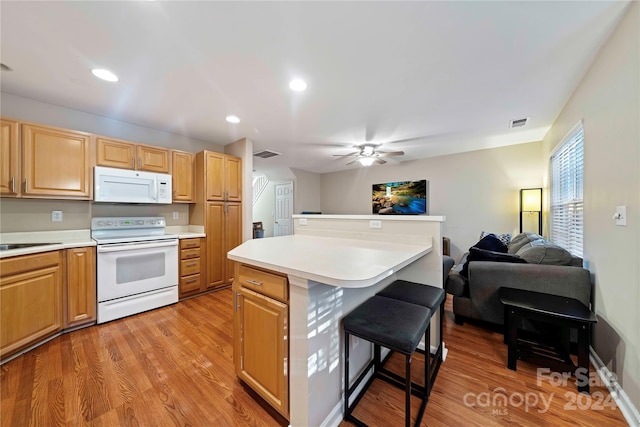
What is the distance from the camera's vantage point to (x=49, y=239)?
254 centimetres

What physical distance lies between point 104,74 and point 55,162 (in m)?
1.16

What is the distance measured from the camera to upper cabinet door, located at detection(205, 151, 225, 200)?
3.42m

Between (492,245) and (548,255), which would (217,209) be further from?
(548,255)

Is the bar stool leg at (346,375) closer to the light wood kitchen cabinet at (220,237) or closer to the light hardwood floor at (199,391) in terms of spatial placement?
the light hardwood floor at (199,391)

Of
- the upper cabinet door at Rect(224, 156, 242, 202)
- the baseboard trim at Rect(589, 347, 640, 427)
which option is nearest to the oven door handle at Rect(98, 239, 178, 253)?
the upper cabinet door at Rect(224, 156, 242, 202)

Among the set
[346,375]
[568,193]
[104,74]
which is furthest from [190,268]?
[568,193]

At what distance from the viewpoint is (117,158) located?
9.17 ft

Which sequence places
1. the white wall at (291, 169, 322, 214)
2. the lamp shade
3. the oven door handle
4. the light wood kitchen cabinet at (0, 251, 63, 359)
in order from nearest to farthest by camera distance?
the light wood kitchen cabinet at (0, 251, 63, 359), the oven door handle, the lamp shade, the white wall at (291, 169, 322, 214)

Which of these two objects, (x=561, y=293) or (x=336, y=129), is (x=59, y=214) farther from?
(x=561, y=293)

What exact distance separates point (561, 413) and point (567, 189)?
2546 millimetres

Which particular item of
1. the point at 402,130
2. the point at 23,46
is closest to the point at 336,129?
the point at 402,130

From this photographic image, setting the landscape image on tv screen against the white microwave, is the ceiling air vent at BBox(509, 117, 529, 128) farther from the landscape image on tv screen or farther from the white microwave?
the white microwave

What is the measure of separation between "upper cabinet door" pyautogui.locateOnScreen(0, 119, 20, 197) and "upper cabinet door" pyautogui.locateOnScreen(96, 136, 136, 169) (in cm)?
57

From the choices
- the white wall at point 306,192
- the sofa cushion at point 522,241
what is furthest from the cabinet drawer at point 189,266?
the sofa cushion at point 522,241
